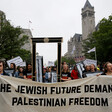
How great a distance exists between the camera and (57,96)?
4785 millimetres

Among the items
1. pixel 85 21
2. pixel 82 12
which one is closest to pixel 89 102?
pixel 85 21

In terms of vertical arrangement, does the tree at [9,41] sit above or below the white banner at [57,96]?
above

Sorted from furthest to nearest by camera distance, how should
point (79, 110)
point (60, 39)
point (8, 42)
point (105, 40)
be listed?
point (105, 40) → point (8, 42) → point (60, 39) → point (79, 110)

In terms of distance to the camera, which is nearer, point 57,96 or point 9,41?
point 57,96

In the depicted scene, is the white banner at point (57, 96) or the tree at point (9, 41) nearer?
the white banner at point (57, 96)

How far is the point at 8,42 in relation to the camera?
2717 centimetres

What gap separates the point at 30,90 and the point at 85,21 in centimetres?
11898

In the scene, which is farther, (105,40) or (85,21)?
(85,21)

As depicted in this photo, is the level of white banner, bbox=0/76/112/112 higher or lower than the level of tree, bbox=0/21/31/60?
lower

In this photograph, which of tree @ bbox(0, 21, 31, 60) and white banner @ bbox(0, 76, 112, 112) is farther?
tree @ bbox(0, 21, 31, 60)

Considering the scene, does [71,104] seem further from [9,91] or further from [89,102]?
[9,91]

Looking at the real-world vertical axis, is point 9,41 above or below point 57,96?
above

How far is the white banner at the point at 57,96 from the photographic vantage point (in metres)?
4.63

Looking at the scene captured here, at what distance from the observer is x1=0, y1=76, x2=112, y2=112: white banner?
4633mm
